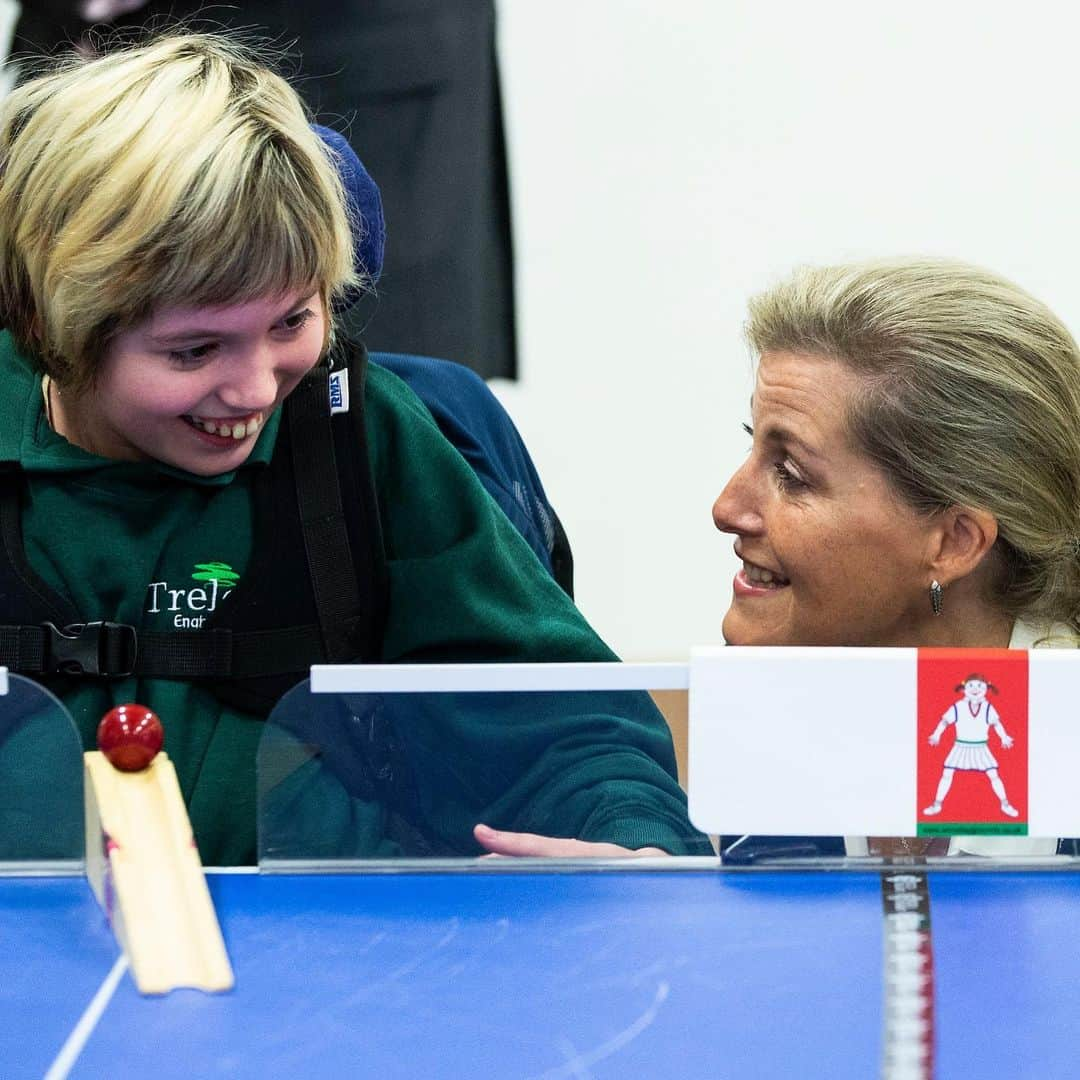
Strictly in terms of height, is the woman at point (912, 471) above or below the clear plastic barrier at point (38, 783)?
above

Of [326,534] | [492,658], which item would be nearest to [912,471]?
[492,658]

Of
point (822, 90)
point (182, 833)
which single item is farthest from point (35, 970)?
point (822, 90)

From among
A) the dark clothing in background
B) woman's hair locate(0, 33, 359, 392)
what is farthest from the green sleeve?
the dark clothing in background

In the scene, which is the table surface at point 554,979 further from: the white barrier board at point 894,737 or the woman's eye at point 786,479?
the woman's eye at point 786,479

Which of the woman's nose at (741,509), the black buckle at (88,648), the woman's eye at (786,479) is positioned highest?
the woman's eye at (786,479)

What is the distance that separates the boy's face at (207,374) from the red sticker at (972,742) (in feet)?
2.04

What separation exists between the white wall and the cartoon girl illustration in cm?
222

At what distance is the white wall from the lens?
10.9ft

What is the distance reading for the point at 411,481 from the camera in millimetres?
1598

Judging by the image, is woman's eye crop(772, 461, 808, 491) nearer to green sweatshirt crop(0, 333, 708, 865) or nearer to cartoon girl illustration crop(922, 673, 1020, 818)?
green sweatshirt crop(0, 333, 708, 865)

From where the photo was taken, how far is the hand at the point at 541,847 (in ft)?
4.32

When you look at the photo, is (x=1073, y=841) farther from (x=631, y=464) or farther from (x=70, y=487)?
(x=631, y=464)

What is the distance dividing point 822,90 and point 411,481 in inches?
80.3

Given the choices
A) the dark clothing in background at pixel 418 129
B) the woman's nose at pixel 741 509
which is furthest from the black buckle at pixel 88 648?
the dark clothing in background at pixel 418 129
